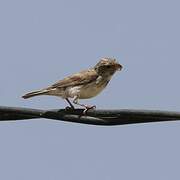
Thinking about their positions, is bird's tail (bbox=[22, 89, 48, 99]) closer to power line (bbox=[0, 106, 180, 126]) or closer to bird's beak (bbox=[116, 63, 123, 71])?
bird's beak (bbox=[116, 63, 123, 71])

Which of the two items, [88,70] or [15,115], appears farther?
[88,70]

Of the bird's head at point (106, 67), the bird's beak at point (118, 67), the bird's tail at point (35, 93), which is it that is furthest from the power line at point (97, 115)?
the bird's head at point (106, 67)

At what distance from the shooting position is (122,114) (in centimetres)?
723

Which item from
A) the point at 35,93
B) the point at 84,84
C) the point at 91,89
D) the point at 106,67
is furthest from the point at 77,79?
the point at 35,93

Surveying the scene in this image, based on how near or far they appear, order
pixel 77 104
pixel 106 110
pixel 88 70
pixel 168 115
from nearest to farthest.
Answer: pixel 168 115, pixel 106 110, pixel 77 104, pixel 88 70

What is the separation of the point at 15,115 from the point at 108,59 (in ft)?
12.1

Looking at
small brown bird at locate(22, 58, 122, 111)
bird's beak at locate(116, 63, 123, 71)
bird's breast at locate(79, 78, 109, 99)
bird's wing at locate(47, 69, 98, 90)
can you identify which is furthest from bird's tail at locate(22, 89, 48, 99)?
bird's beak at locate(116, 63, 123, 71)

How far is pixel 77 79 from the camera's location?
11164mm

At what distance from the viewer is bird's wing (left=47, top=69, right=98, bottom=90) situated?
11.1 metres

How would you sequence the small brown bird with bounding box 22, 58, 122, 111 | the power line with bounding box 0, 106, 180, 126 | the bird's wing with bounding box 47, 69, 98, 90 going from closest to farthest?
1. the power line with bounding box 0, 106, 180, 126
2. the small brown bird with bounding box 22, 58, 122, 111
3. the bird's wing with bounding box 47, 69, 98, 90

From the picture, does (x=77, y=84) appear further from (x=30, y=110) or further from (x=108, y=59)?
(x=30, y=110)

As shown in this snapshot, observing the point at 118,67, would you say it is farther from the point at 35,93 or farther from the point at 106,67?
the point at 35,93

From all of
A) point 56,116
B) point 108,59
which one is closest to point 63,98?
point 108,59

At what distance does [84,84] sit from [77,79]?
18 centimetres
